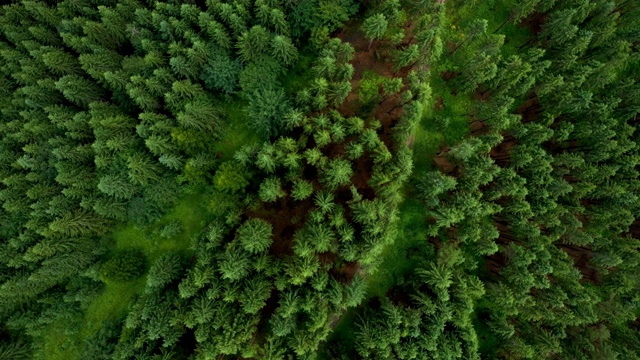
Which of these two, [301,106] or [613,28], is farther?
[613,28]

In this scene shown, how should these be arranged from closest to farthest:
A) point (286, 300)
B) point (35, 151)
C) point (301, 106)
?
point (286, 300) → point (301, 106) → point (35, 151)

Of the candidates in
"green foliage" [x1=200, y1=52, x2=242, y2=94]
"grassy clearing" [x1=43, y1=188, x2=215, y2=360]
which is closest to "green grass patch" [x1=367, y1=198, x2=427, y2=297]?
"grassy clearing" [x1=43, y1=188, x2=215, y2=360]

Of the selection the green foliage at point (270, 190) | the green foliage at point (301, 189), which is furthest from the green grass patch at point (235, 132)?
the green foliage at point (301, 189)

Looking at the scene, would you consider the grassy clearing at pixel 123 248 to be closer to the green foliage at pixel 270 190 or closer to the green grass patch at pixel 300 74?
the green foliage at pixel 270 190

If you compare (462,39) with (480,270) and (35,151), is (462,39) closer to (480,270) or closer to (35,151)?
(480,270)

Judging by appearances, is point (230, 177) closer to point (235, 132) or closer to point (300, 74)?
point (235, 132)

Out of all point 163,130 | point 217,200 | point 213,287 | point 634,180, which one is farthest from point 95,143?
point 634,180

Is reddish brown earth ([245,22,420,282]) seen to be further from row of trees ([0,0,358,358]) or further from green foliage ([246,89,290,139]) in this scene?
row of trees ([0,0,358,358])

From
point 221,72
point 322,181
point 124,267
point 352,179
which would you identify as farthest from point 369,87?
point 124,267
